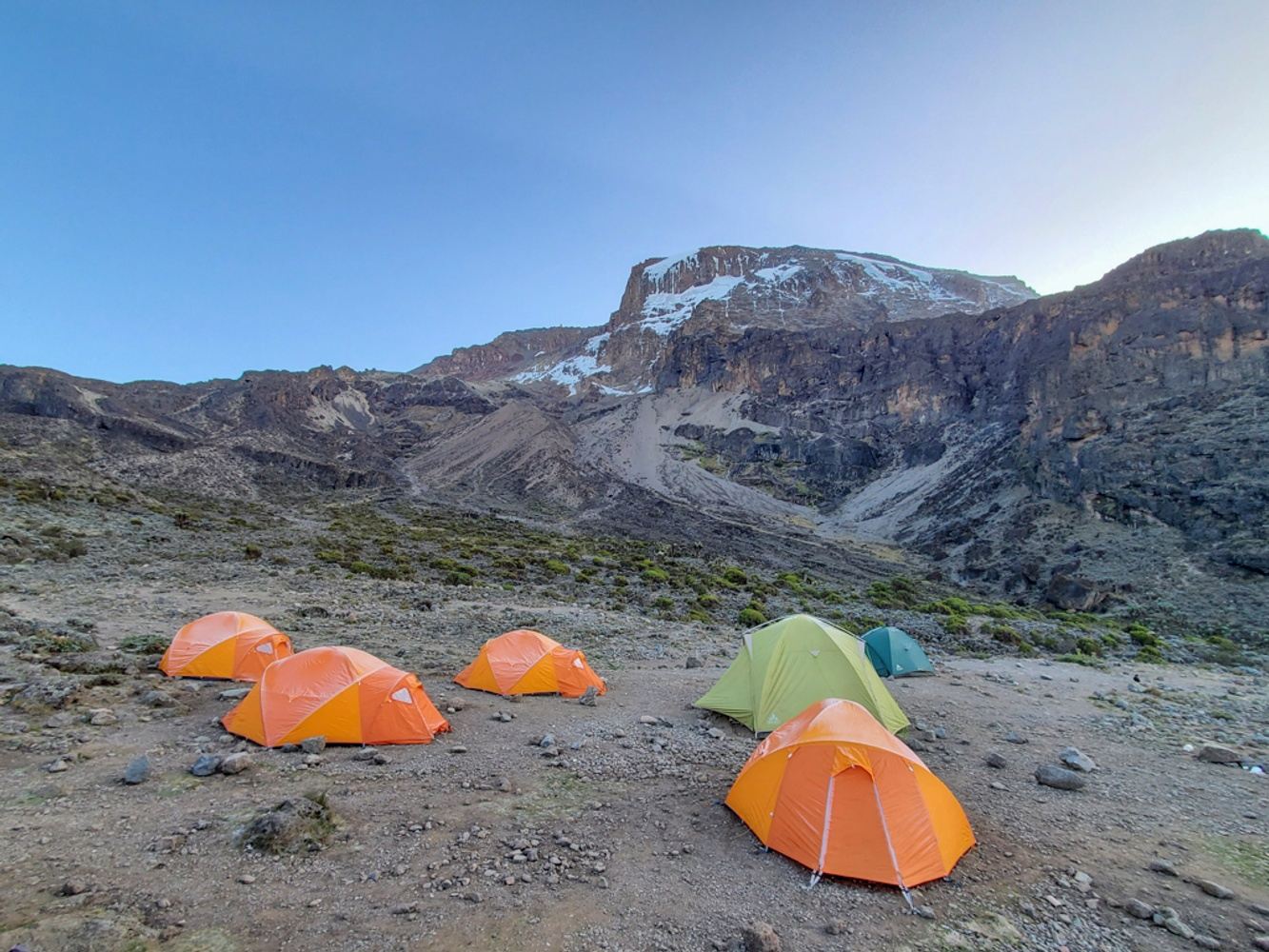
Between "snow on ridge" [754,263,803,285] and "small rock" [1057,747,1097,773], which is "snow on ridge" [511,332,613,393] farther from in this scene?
"small rock" [1057,747,1097,773]

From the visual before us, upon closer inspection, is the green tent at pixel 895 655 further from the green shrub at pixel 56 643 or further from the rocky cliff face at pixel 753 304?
the rocky cliff face at pixel 753 304

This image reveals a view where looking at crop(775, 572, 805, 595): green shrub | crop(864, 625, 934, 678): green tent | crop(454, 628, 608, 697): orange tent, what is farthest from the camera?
crop(775, 572, 805, 595): green shrub

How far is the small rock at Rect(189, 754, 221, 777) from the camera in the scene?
6.41 m

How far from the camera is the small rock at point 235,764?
646 centimetres

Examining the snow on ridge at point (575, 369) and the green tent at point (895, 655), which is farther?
the snow on ridge at point (575, 369)

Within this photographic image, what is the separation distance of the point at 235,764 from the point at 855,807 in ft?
21.1

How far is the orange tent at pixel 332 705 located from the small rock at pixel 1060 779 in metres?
7.90

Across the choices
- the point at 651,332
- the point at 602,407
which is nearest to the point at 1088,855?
the point at 602,407

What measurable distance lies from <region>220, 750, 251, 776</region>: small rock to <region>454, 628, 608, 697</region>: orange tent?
431 cm

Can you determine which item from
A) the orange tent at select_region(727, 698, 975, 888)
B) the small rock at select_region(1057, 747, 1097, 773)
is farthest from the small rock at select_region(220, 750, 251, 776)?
the small rock at select_region(1057, 747, 1097, 773)

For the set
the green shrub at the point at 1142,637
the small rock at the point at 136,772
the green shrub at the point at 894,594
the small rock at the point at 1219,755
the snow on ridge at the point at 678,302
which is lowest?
the green shrub at the point at 894,594

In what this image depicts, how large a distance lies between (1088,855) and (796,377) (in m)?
103

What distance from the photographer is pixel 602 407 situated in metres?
119

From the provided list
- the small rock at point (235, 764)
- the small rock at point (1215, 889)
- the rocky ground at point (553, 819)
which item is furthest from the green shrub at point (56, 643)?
the small rock at point (1215, 889)
